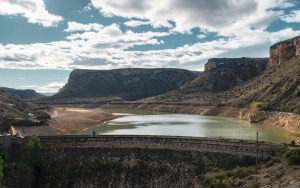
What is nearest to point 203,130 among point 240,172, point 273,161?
point 273,161

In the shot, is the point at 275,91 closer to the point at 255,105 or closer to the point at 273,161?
the point at 255,105

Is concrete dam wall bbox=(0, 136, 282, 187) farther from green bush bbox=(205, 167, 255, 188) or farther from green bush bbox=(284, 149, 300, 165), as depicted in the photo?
green bush bbox=(205, 167, 255, 188)

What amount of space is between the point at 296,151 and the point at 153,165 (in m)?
14.1

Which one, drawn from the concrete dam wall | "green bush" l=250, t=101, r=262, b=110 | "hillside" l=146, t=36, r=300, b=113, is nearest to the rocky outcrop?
"green bush" l=250, t=101, r=262, b=110

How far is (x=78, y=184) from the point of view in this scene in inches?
1852

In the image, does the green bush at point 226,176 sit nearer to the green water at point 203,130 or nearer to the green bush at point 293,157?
the green bush at point 293,157

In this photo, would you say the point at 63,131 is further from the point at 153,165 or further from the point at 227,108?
the point at 227,108

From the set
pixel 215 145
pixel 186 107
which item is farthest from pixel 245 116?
pixel 215 145

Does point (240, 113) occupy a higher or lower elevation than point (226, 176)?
higher

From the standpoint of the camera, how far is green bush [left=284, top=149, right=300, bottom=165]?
129ft

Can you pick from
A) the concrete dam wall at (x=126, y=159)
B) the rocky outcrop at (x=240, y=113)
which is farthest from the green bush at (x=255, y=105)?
the concrete dam wall at (x=126, y=159)

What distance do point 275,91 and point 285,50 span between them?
42450 mm

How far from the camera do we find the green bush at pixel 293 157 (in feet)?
129

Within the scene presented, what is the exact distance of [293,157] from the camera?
1565 inches
